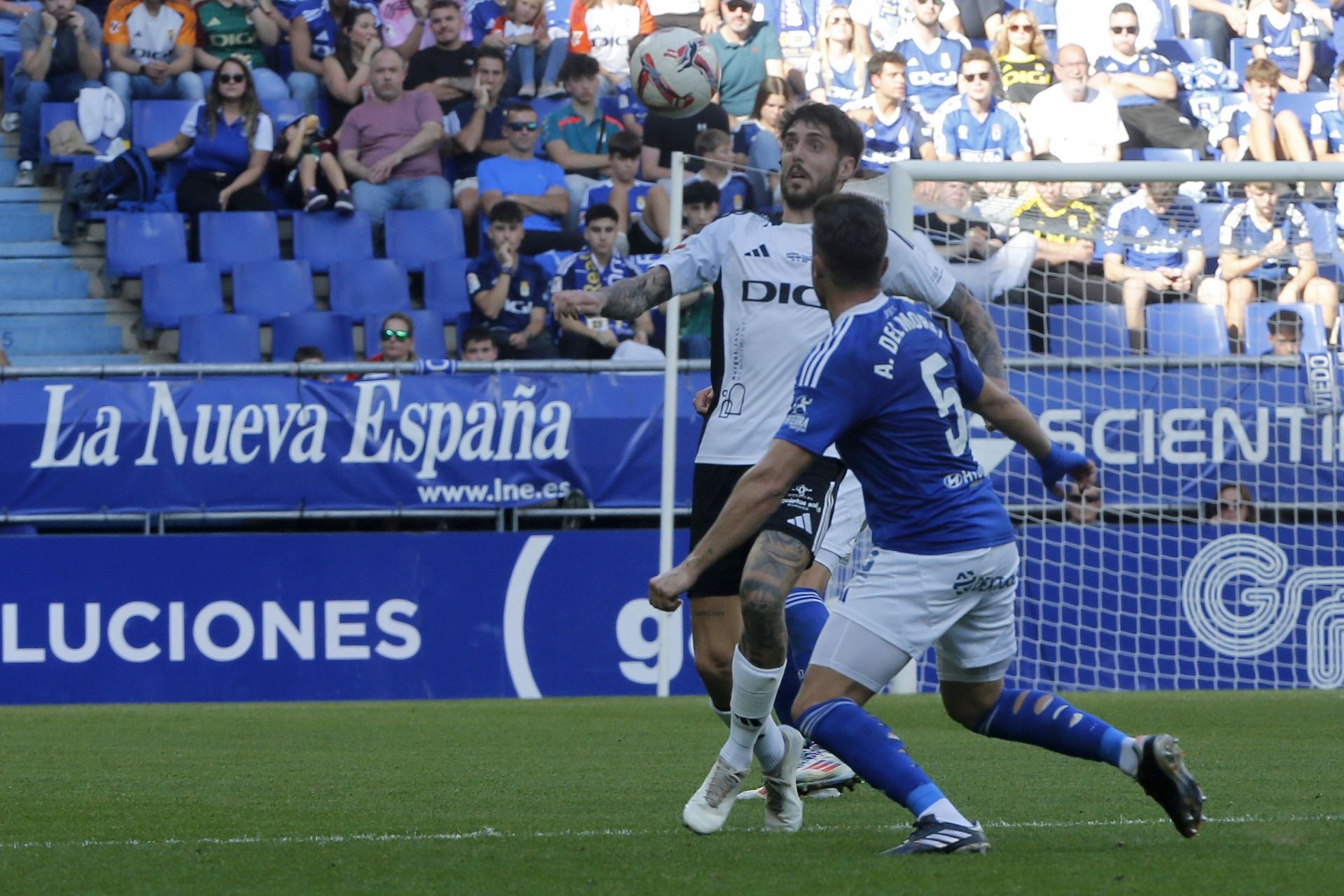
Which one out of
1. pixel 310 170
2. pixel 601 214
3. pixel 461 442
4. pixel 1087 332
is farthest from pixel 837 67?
pixel 461 442

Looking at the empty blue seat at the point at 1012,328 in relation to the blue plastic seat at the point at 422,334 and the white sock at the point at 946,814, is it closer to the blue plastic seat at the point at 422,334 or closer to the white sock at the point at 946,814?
the blue plastic seat at the point at 422,334

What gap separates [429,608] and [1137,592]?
165 inches

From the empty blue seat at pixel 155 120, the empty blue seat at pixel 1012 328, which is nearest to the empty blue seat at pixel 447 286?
the empty blue seat at pixel 155 120

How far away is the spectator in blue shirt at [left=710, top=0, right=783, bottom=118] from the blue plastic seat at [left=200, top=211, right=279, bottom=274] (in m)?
3.87

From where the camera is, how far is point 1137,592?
11.1 metres

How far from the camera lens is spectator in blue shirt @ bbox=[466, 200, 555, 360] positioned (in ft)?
42.9

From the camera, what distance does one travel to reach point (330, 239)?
14438 millimetres

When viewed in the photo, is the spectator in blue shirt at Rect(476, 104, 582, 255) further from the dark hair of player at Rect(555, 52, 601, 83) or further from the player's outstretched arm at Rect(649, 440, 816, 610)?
the player's outstretched arm at Rect(649, 440, 816, 610)

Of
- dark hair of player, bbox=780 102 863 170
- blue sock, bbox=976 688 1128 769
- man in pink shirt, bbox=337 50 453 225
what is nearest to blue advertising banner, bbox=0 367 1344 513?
man in pink shirt, bbox=337 50 453 225

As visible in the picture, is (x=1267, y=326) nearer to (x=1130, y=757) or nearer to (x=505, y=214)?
(x=505, y=214)

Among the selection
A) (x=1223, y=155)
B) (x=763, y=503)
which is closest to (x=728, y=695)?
(x=763, y=503)

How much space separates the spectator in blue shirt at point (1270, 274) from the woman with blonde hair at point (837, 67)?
526 cm

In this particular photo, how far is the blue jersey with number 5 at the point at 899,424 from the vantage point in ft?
14.2

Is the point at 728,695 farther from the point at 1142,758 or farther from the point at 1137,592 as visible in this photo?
the point at 1137,592
